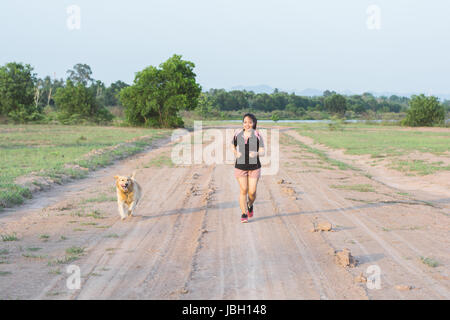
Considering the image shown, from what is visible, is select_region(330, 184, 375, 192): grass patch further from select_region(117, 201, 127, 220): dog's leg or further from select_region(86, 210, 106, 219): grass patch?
select_region(86, 210, 106, 219): grass patch

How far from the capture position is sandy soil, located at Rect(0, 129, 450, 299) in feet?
15.9

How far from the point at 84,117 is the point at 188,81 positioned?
56.9 ft

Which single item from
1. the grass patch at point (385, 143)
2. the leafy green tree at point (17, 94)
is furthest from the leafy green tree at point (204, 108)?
the grass patch at point (385, 143)

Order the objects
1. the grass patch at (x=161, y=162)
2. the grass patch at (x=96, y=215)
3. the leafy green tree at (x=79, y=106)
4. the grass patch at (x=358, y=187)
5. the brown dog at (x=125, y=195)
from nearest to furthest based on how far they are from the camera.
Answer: the brown dog at (x=125, y=195) → the grass patch at (x=96, y=215) → the grass patch at (x=358, y=187) → the grass patch at (x=161, y=162) → the leafy green tree at (x=79, y=106)

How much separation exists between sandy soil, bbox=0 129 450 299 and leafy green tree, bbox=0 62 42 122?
4665 centimetres

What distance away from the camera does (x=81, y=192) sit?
11469 millimetres

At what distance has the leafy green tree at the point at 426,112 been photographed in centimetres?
6222

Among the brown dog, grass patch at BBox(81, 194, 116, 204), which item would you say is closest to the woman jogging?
the brown dog

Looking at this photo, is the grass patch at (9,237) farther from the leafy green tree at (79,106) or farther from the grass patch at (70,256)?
the leafy green tree at (79,106)

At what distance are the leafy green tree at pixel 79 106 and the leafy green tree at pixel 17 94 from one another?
3.21 meters

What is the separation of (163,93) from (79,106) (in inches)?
620

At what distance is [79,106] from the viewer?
5731 cm
